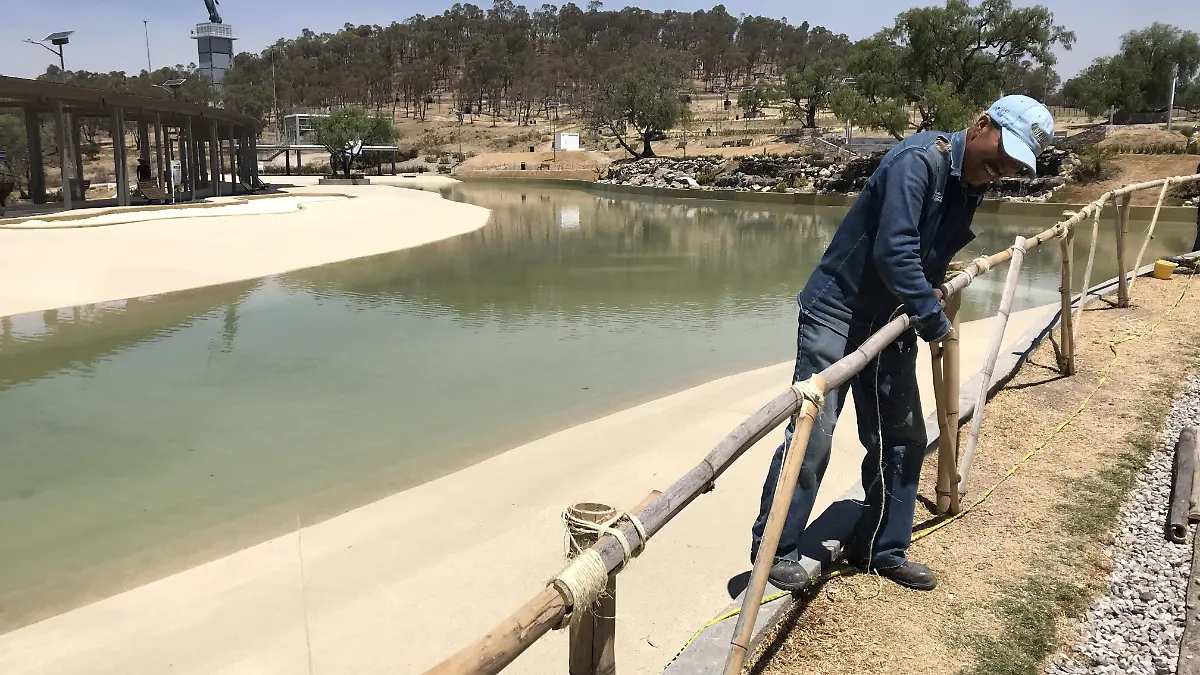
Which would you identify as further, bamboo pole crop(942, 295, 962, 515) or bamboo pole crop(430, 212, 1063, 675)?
bamboo pole crop(942, 295, 962, 515)

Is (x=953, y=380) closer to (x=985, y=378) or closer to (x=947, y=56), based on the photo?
(x=985, y=378)

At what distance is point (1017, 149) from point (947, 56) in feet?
149

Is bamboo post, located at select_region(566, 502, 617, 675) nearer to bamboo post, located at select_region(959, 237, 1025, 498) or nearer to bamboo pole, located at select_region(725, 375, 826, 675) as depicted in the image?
bamboo pole, located at select_region(725, 375, 826, 675)

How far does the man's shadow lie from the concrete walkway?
12cm

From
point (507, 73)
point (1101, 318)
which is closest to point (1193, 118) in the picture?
point (1101, 318)

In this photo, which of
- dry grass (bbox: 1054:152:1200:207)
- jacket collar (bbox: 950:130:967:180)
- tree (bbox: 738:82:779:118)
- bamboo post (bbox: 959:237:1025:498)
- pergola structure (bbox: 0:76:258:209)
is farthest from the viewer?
tree (bbox: 738:82:779:118)

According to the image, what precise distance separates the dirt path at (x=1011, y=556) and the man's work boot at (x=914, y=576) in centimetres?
3

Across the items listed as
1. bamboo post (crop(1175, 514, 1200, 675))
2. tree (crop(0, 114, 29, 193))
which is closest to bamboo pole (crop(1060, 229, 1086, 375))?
bamboo post (crop(1175, 514, 1200, 675))

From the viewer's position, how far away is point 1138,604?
3102 millimetres

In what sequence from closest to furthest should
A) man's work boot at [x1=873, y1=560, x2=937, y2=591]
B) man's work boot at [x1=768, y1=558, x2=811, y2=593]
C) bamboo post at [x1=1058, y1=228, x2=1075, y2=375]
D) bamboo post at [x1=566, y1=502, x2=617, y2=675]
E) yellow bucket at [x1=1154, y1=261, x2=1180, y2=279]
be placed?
bamboo post at [x1=566, y1=502, x2=617, y2=675]
man's work boot at [x1=768, y1=558, x2=811, y2=593]
man's work boot at [x1=873, y1=560, x2=937, y2=591]
bamboo post at [x1=1058, y1=228, x2=1075, y2=375]
yellow bucket at [x1=1154, y1=261, x2=1180, y2=279]

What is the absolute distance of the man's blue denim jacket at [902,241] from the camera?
8.75 ft

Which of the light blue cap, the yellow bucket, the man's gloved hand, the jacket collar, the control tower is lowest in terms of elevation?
the yellow bucket

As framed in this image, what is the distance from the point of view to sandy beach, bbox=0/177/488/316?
41.8 feet

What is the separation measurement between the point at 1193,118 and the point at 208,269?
183ft
